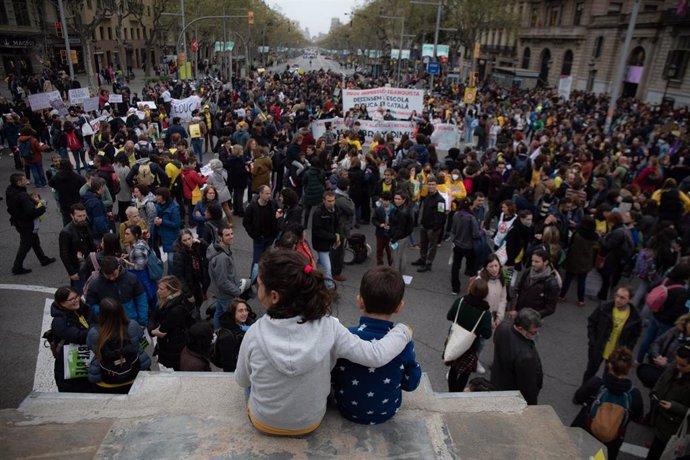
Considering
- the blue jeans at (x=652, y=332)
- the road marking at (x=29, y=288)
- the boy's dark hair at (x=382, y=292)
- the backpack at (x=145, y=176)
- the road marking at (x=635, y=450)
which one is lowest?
the road marking at (x=635, y=450)

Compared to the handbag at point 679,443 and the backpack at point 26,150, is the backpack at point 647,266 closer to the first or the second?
the handbag at point 679,443

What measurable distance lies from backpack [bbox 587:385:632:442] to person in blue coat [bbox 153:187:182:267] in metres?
5.83

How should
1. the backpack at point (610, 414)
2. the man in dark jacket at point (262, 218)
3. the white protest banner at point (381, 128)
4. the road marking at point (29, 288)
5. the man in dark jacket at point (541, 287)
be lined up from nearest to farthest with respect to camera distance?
the backpack at point (610, 414) < the man in dark jacket at point (541, 287) < the man in dark jacket at point (262, 218) < the road marking at point (29, 288) < the white protest banner at point (381, 128)

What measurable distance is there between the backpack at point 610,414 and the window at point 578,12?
5386 centimetres

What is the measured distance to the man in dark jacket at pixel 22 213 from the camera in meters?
7.38

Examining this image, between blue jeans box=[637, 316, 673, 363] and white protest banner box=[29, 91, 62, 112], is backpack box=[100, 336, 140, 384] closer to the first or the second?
blue jeans box=[637, 316, 673, 363]

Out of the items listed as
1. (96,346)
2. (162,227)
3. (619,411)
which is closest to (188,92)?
(162,227)

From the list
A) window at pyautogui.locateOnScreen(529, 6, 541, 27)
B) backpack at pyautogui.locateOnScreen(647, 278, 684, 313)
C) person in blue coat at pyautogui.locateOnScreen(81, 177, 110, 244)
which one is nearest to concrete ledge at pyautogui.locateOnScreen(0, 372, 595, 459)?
backpack at pyautogui.locateOnScreen(647, 278, 684, 313)

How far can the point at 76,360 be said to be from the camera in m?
3.93

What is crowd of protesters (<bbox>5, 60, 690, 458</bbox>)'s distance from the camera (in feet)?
15.9

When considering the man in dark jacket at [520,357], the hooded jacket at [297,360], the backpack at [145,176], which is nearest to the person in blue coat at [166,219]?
the backpack at [145,176]

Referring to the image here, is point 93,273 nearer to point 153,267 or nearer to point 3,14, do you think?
point 153,267

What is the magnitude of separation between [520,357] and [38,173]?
42.0 ft

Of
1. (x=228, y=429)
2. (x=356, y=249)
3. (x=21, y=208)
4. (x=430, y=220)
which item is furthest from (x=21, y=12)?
(x=228, y=429)
